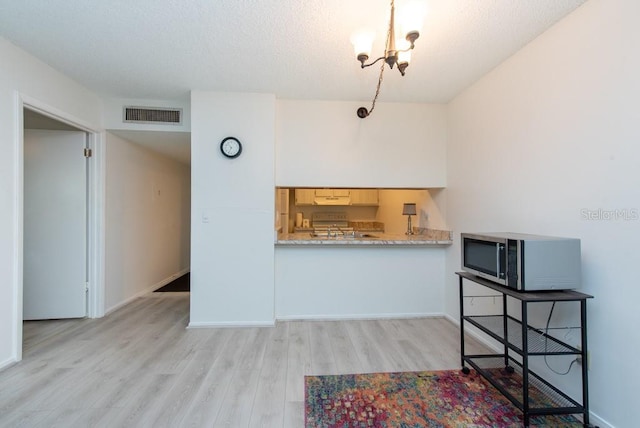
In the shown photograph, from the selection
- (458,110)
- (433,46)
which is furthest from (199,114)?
(458,110)

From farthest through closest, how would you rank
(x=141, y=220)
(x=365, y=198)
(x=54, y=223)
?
(x=365, y=198) < (x=141, y=220) < (x=54, y=223)

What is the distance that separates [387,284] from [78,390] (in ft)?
9.39

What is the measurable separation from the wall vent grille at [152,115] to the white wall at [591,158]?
3.34 meters

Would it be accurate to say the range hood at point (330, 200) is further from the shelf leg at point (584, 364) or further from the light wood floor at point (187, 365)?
the shelf leg at point (584, 364)

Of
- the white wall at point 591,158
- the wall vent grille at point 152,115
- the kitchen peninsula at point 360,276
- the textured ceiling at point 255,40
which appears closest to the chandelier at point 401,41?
the textured ceiling at point 255,40

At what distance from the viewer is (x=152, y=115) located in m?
3.31

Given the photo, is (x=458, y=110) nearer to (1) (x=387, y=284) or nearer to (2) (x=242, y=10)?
(1) (x=387, y=284)

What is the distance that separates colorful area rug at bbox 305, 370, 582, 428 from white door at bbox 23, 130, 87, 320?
298 centimetres

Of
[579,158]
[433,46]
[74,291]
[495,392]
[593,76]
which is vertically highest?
[433,46]

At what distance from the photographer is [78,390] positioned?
6.40ft

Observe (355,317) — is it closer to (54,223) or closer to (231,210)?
(231,210)

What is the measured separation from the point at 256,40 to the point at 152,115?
1.89m

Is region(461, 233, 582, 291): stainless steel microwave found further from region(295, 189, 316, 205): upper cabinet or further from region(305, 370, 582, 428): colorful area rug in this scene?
region(295, 189, 316, 205): upper cabinet

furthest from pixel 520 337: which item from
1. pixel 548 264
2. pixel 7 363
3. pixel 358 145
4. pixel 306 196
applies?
pixel 306 196
